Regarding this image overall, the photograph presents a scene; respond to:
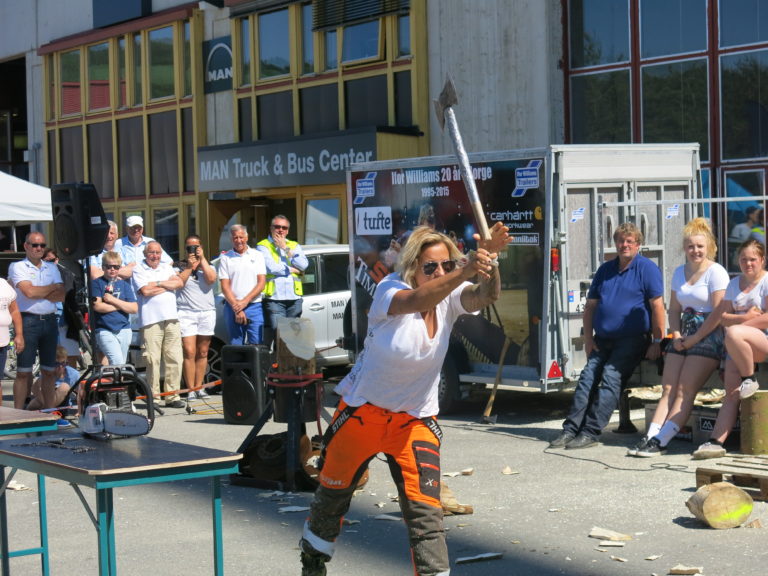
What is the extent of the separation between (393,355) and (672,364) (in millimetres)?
5091

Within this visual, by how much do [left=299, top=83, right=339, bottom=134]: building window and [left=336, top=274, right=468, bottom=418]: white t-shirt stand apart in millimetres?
15320

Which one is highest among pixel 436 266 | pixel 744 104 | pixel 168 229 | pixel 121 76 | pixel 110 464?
pixel 121 76

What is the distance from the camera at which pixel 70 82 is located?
27.1 metres

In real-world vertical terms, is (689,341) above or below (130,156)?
below

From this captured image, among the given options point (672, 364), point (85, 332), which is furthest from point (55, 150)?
point (672, 364)

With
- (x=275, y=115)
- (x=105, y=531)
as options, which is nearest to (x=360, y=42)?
(x=275, y=115)

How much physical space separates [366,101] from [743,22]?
264 inches

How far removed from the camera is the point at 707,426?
10.3 m

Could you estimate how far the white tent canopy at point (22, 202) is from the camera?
58.0 ft

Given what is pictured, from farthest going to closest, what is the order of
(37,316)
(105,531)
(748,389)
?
(37,316)
(748,389)
(105,531)

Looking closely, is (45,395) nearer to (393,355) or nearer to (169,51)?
(393,355)

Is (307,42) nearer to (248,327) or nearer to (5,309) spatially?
(248,327)

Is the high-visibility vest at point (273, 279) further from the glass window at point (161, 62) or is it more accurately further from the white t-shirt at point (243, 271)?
the glass window at point (161, 62)

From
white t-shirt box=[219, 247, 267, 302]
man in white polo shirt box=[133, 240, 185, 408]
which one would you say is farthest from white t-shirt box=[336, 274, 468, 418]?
white t-shirt box=[219, 247, 267, 302]
